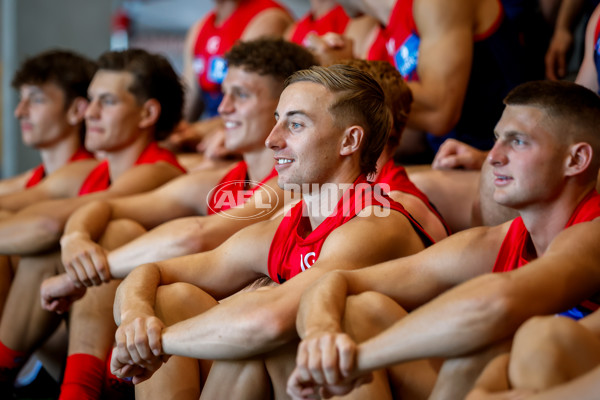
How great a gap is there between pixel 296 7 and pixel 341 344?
5411 mm

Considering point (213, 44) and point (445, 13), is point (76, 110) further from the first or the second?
point (445, 13)

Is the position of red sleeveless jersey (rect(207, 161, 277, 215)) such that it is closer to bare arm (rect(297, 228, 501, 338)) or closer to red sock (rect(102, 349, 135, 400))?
red sock (rect(102, 349, 135, 400))

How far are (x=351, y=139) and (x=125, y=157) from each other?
1636mm

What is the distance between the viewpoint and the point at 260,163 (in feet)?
9.20

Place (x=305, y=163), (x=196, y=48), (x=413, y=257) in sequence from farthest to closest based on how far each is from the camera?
(x=196, y=48)
(x=305, y=163)
(x=413, y=257)

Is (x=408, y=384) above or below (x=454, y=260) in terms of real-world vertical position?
below

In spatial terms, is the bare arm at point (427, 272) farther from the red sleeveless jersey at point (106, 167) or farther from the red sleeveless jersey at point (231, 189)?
the red sleeveless jersey at point (106, 167)

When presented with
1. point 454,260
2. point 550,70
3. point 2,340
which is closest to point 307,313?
point 454,260

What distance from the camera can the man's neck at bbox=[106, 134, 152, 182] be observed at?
11.0ft

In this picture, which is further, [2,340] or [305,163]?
[2,340]

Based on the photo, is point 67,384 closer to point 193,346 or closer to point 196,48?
point 193,346

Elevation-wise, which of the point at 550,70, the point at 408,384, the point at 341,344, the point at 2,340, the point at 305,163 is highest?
the point at 550,70

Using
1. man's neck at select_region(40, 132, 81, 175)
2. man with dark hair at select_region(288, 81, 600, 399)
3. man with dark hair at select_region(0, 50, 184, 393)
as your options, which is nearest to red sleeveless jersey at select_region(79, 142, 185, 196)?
man with dark hair at select_region(0, 50, 184, 393)

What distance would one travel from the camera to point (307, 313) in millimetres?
1541
